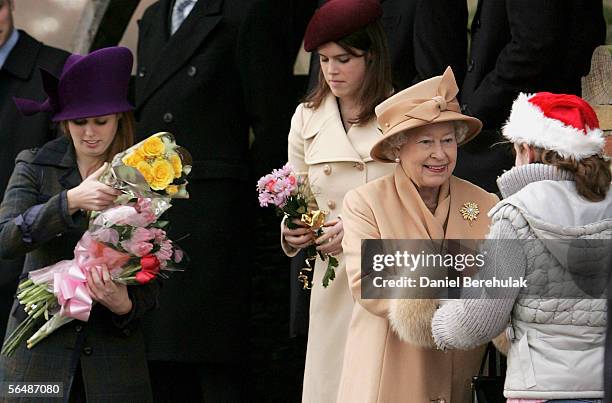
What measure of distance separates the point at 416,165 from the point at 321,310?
82 cm

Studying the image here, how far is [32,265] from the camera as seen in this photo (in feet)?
17.4

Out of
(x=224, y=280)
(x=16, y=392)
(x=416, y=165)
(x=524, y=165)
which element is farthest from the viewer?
(x=224, y=280)

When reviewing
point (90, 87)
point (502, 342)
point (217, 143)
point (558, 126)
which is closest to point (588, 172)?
point (558, 126)

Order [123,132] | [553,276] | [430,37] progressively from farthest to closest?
[430,37]
[123,132]
[553,276]

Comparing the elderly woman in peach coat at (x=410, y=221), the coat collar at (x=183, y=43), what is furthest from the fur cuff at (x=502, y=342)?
the coat collar at (x=183, y=43)

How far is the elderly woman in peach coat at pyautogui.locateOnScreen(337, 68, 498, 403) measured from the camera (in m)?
4.59

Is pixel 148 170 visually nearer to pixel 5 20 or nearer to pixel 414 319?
pixel 414 319

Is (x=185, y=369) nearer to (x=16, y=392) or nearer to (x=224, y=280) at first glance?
(x=224, y=280)

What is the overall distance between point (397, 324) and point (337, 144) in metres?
0.99

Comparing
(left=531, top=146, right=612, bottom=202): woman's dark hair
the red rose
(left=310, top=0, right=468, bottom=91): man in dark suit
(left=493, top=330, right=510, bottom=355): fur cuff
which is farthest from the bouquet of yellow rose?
(left=531, top=146, right=612, bottom=202): woman's dark hair

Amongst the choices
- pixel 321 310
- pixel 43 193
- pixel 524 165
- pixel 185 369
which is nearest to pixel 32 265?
pixel 43 193

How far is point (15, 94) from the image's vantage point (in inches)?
267

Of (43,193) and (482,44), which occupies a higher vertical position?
(482,44)

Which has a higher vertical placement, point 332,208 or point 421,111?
point 421,111
